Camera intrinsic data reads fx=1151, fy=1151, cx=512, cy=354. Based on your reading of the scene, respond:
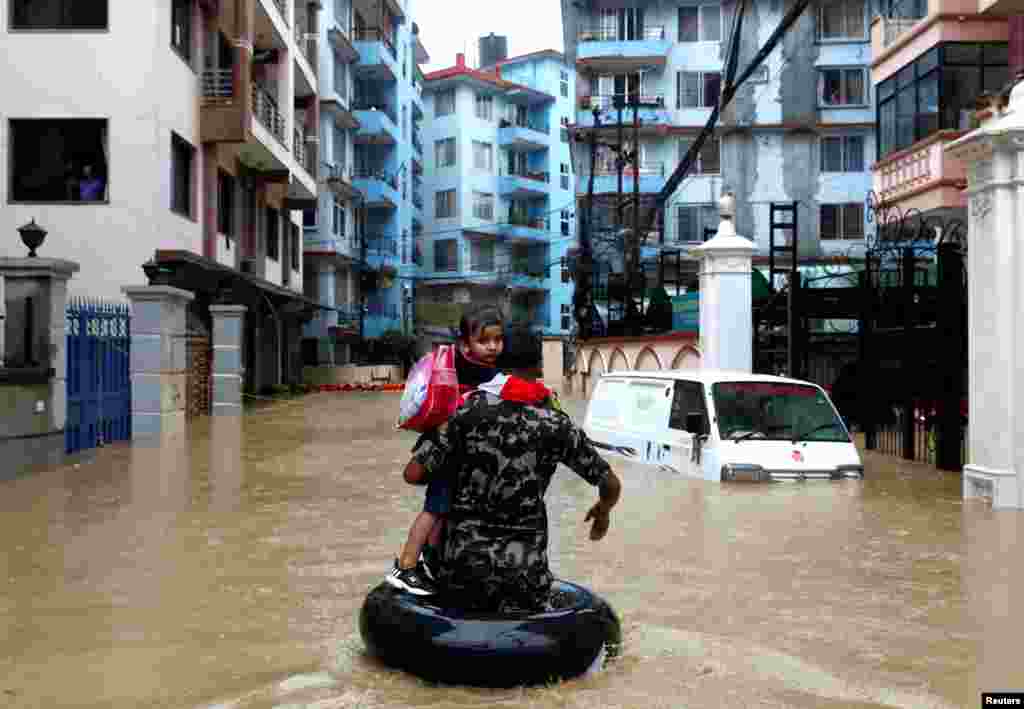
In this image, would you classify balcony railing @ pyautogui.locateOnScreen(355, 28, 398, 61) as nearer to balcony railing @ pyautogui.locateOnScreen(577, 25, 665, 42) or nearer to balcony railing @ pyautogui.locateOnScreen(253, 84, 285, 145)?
balcony railing @ pyautogui.locateOnScreen(577, 25, 665, 42)

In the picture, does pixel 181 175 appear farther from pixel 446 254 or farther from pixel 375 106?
pixel 446 254

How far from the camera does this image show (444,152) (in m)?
72.5

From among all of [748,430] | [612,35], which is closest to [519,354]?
[748,430]

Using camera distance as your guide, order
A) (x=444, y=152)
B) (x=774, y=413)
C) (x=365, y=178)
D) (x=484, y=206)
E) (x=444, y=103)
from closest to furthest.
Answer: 1. (x=774, y=413)
2. (x=365, y=178)
3. (x=484, y=206)
4. (x=444, y=103)
5. (x=444, y=152)

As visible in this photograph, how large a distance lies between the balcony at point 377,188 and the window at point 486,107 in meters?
12.8

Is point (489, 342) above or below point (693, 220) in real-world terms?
below

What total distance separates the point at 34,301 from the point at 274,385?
71.4ft

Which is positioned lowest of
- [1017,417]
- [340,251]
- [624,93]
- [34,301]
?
[1017,417]

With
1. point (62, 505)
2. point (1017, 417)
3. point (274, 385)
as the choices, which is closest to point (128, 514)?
point (62, 505)

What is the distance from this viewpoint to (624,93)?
46531 mm

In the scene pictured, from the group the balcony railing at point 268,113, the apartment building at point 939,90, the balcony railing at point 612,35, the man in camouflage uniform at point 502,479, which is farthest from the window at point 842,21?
the man in camouflage uniform at point 502,479

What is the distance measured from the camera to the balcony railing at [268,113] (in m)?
28.8

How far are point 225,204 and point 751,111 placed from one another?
22389 mm

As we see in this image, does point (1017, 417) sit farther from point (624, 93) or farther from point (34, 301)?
point (624, 93)
